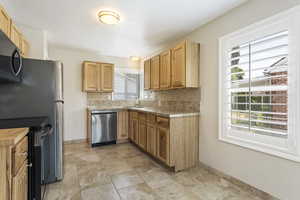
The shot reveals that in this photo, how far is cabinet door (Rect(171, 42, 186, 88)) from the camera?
8.59ft

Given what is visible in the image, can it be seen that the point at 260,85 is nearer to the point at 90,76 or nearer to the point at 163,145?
the point at 163,145

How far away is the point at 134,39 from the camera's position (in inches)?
130

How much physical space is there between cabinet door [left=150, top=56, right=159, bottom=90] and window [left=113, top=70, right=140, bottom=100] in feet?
4.48

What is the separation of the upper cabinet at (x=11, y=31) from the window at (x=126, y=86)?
7.58 feet

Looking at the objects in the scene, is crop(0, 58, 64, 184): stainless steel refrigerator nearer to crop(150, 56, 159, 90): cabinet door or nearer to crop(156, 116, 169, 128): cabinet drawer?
crop(156, 116, 169, 128): cabinet drawer

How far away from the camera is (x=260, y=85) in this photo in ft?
6.09

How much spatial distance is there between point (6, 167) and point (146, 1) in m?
2.15

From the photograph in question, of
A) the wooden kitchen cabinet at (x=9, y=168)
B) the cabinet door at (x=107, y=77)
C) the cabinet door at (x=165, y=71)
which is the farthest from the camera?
the cabinet door at (x=107, y=77)

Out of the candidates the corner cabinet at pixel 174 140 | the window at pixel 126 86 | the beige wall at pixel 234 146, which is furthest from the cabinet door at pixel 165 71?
the window at pixel 126 86

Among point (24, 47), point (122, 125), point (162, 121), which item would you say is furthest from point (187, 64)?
point (24, 47)

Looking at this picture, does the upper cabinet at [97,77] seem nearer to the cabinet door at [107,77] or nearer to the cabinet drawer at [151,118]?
the cabinet door at [107,77]

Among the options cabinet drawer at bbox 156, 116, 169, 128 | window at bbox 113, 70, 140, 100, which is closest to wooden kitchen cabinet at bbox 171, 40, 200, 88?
cabinet drawer at bbox 156, 116, 169, 128

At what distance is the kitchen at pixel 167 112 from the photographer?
63.7 inches

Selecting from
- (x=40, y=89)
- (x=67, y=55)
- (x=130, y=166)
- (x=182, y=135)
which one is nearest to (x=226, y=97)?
(x=182, y=135)
